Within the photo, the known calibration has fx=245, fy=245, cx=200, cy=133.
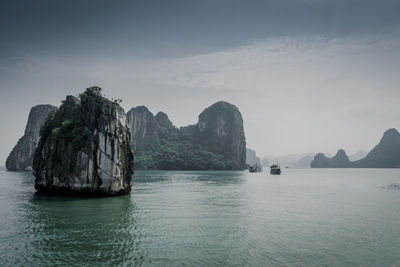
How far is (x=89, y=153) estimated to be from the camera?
1423 inches

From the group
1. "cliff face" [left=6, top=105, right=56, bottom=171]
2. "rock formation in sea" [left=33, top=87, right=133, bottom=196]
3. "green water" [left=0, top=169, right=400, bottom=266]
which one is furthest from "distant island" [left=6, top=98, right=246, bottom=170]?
"green water" [left=0, top=169, right=400, bottom=266]

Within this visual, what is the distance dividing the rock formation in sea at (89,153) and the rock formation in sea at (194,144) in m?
119

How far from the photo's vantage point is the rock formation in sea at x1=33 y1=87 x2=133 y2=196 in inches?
1412

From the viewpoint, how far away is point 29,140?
512ft

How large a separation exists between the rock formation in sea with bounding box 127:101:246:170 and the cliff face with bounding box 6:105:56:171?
63.5 metres

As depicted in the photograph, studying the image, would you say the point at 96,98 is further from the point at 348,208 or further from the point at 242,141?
the point at 242,141

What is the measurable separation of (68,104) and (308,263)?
150 ft

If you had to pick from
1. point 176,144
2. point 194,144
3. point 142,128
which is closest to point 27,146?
point 142,128

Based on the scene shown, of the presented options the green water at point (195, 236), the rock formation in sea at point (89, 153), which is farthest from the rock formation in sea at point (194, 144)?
the green water at point (195, 236)

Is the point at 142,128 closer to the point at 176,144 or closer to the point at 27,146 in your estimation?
the point at 176,144

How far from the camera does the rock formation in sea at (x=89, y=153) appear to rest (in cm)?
3588

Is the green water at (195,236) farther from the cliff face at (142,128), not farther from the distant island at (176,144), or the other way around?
the cliff face at (142,128)

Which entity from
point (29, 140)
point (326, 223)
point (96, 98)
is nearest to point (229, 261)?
point (326, 223)

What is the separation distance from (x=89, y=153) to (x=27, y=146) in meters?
149
